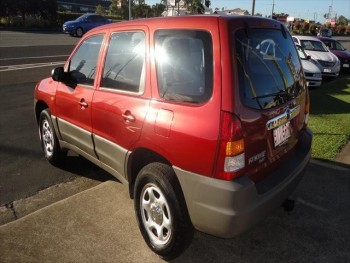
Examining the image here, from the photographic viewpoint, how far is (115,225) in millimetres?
3631

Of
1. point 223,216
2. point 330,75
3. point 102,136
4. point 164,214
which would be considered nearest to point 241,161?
point 223,216

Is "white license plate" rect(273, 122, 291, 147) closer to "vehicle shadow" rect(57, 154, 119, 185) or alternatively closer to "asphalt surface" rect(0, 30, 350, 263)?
"asphalt surface" rect(0, 30, 350, 263)

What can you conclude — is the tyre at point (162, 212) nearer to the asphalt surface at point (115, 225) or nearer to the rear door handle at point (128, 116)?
the asphalt surface at point (115, 225)

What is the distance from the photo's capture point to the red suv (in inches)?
102

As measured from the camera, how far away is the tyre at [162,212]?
2842 mm

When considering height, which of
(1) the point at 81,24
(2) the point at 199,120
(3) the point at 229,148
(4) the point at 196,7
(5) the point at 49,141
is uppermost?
(4) the point at 196,7

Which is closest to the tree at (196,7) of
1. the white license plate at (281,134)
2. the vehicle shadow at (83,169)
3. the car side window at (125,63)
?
the car side window at (125,63)

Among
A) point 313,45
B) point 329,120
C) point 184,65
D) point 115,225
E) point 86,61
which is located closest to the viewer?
point 184,65

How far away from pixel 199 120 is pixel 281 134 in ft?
2.81

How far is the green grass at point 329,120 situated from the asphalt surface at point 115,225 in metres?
0.76

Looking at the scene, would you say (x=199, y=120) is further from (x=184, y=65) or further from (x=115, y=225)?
(x=115, y=225)

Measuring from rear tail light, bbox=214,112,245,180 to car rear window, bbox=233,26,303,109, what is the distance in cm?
21

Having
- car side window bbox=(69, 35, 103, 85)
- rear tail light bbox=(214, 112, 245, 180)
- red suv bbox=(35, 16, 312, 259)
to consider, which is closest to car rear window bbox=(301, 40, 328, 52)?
red suv bbox=(35, 16, 312, 259)

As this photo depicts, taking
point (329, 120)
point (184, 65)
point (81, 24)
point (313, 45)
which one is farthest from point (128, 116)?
point (81, 24)
